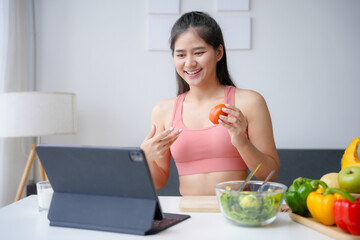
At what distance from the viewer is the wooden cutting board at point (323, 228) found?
89cm

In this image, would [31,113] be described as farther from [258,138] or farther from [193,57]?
[258,138]

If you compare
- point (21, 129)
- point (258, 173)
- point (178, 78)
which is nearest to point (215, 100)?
point (178, 78)

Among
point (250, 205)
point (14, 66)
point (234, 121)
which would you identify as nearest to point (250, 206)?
point (250, 205)

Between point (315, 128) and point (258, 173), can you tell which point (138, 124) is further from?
point (258, 173)

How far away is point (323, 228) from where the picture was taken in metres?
0.96

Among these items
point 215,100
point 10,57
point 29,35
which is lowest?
point 215,100

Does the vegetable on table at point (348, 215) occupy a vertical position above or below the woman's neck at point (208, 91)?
below

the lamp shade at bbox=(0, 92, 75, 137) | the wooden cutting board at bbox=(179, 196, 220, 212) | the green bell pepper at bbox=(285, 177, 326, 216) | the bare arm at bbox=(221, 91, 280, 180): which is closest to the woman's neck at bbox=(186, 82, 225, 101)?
the bare arm at bbox=(221, 91, 280, 180)

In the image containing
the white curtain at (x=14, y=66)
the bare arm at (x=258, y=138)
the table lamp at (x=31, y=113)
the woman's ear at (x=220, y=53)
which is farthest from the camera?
the white curtain at (x=14, y=66)

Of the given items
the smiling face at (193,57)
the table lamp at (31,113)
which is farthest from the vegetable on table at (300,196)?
the table lamp at (31,113)

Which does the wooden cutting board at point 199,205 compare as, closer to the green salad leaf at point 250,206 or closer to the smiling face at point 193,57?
the green salad leaf at point 250,206

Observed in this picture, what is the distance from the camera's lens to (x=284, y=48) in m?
3.00

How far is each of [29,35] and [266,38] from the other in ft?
6.31

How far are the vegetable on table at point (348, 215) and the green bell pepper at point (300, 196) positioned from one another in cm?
15
